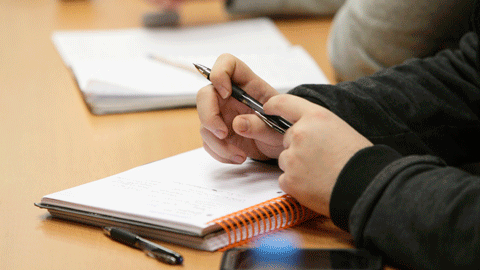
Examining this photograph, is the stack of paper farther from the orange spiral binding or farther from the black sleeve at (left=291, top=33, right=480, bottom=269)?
the orange spiral binding

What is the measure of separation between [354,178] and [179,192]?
0.63 feet

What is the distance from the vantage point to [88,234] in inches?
22.4

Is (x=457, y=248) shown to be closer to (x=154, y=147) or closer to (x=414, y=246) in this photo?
(x=414, y=246)

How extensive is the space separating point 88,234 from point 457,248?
0.35 meters

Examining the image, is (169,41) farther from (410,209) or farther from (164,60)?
(410,209)

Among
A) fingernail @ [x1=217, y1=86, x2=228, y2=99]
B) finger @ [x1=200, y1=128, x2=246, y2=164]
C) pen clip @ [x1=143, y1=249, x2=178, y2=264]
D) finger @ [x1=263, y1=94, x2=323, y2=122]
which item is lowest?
pen clip @ [x1=143, y1=249, x2=178, y2=264]

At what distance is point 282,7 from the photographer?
147 centimetres

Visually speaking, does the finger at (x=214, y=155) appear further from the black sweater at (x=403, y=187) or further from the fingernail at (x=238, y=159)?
the black sweater at (x=403, y=187)

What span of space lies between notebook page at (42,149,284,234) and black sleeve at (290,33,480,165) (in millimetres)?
121

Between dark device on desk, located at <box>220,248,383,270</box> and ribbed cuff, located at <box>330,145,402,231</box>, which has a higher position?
ribbed cuff, located at <box>330,145,402,231</box>

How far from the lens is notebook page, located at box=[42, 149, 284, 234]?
55 cm

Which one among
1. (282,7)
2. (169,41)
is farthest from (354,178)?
(282,7)

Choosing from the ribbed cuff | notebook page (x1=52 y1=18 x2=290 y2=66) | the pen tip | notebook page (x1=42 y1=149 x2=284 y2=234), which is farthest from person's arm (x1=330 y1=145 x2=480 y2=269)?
notebook page (x1=52 y1=18 x2=290 y2=66)

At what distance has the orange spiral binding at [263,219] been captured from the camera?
21.2 inches
